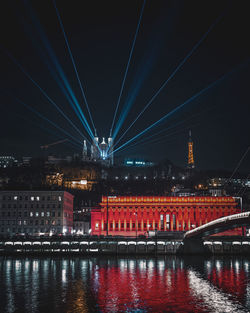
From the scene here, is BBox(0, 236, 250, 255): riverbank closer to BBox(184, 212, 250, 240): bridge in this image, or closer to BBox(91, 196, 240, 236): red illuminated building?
BBox(184, 212, 250, 240): bridge

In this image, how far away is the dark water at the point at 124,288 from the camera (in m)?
35.9

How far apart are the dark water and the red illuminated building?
6890 centimetres

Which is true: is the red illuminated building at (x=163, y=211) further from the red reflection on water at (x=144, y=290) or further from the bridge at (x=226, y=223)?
the red reflection on water at (x=144, y=290)

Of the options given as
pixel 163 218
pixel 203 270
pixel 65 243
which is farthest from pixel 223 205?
pixel 203 270

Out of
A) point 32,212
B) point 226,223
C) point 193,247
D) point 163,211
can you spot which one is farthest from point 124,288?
point 163,211

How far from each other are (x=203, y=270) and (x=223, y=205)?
272ft

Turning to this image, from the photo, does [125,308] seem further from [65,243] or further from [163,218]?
[163,218]

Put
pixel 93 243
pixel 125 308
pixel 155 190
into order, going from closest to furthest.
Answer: pixel 125 308 < pixel 93 243 < pixel 155 190

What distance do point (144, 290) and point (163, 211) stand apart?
3795 inches

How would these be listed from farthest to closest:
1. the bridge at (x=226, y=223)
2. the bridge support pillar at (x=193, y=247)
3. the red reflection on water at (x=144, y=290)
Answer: the bridge support pillar at (x=193, y=247) < the bridge at (x=226, y=223) < the red reflection on water at (x=144, y=290)

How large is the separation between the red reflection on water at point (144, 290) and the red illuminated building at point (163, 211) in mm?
72760

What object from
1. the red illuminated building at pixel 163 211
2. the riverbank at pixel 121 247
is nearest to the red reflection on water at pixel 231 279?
the riverbank at pixel 121 247

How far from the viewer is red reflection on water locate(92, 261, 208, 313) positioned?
116ft

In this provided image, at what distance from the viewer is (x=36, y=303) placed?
3728 centimetres
